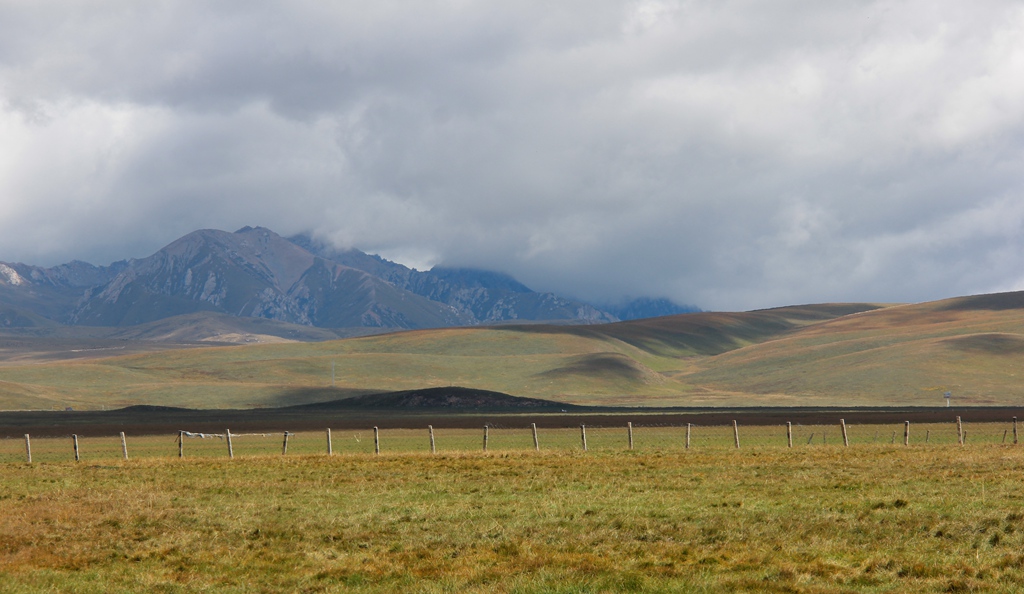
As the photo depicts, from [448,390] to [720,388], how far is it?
2724 inches

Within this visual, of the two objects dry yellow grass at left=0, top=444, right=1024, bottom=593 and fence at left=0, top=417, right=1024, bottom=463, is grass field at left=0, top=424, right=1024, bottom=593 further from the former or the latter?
fence at left=0, top=417, right=1024, bottom=463

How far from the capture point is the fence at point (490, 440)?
61719 millimetres

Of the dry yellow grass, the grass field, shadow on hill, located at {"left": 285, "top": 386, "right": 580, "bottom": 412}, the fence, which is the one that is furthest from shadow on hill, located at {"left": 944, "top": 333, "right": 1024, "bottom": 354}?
the dry yellow grass

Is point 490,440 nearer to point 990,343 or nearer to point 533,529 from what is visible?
point 533,529

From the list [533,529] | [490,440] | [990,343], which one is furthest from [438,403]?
[533,529]

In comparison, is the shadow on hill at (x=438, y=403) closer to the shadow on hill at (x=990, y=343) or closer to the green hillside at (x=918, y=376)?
the green hillside at (x=918, y=376)

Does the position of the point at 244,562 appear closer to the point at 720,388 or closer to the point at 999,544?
the point at 999,544

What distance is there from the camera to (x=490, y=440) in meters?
74.6

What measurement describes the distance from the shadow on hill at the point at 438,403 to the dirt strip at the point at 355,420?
8581 mm

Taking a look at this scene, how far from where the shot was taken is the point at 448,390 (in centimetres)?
15312

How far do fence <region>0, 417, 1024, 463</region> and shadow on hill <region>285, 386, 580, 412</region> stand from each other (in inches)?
1961

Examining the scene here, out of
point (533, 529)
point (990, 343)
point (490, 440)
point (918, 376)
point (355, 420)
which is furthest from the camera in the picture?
point (990, 343)

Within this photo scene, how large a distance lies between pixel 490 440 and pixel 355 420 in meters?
39.9

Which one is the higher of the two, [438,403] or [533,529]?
[533,529]
